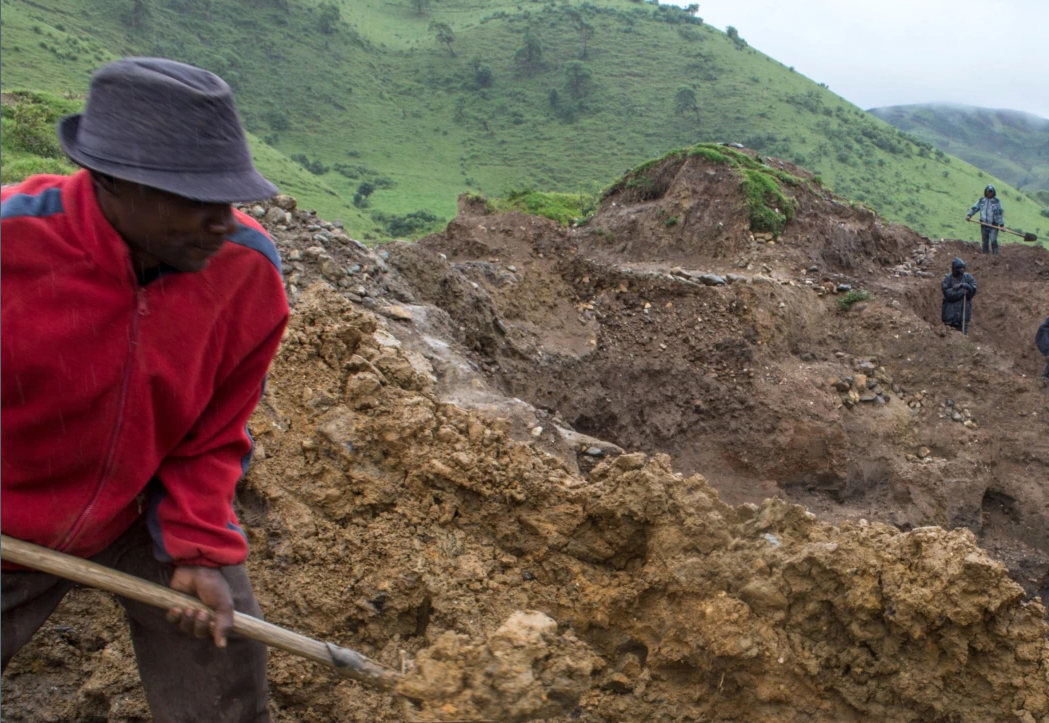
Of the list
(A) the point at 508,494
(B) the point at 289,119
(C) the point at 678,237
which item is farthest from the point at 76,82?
(A) the point at 508,494

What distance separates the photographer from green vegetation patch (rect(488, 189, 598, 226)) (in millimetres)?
15781

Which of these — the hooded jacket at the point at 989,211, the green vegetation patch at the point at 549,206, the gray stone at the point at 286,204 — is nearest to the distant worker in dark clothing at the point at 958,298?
the hooded jacket at the point at 989,211

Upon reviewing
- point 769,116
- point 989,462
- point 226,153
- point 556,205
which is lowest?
point 989,462

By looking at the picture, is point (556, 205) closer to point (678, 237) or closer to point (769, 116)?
point (678, 237)

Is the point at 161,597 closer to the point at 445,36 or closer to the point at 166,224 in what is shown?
the point at 166,224

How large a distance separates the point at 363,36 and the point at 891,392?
4926cm

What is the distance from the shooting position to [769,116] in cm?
4609

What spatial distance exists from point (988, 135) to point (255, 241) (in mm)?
111275

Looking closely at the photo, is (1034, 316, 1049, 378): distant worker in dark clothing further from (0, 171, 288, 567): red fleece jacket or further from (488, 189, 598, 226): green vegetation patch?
(0, 171, 288, 567): red fleece jacket

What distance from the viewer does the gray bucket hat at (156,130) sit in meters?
1.41

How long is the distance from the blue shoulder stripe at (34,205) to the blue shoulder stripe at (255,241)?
0.99 ft

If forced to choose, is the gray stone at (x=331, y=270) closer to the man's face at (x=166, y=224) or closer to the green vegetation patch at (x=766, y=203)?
the man's face at (x=166, y=224)

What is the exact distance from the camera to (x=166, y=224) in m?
1.50

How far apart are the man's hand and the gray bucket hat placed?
31.3 inches
